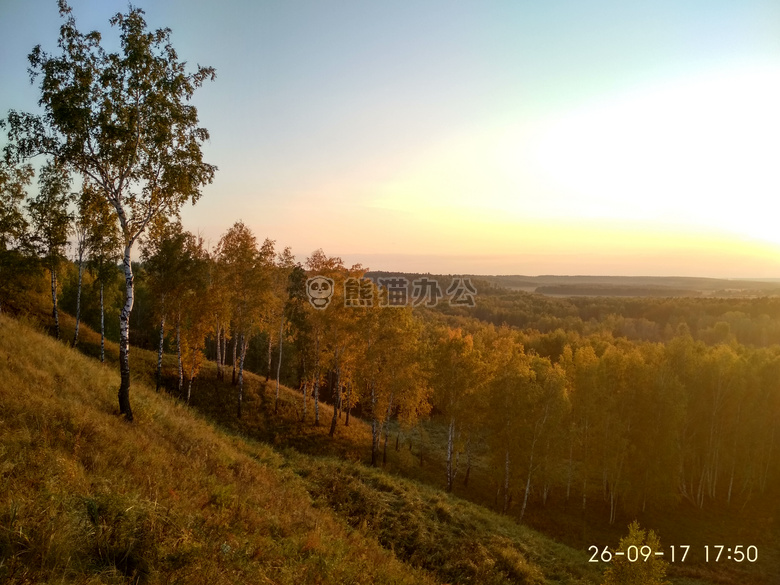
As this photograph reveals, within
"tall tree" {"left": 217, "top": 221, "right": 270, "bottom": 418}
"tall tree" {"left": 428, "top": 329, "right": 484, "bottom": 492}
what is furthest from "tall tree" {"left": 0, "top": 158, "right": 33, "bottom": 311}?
"tall tree" {"left": 428, "top": 329, "right": 484, "bottom": 492}

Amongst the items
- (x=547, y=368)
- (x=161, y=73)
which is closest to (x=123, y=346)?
(x=161, y=73)

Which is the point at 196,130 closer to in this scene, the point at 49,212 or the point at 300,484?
the point at 300,484

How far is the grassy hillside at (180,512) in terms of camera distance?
19.9 feet

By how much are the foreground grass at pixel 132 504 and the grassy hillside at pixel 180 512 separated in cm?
3

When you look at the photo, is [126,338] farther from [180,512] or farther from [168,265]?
[168,265]

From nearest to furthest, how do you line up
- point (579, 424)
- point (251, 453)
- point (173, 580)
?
point (173, 580) → point (251, 453) → point (579, 424)

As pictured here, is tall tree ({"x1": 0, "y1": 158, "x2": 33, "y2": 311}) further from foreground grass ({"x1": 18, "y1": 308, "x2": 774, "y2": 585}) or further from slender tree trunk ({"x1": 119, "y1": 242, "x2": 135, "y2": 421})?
slender tree trunk ({"x1": 119, "y1": 242, "x2": 135, "y2": 421})

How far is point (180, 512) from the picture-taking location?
8.22 metres

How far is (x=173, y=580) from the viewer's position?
5.95m

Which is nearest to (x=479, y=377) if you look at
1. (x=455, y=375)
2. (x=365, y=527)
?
(x=455, y=375)

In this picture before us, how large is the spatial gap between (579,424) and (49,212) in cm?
4174

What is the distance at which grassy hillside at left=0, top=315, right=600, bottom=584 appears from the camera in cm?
606

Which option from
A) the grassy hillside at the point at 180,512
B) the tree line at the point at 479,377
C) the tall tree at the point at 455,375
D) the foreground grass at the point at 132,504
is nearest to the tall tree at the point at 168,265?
the tree line at the point at 479,377

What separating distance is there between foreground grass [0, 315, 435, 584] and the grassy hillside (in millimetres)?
32
